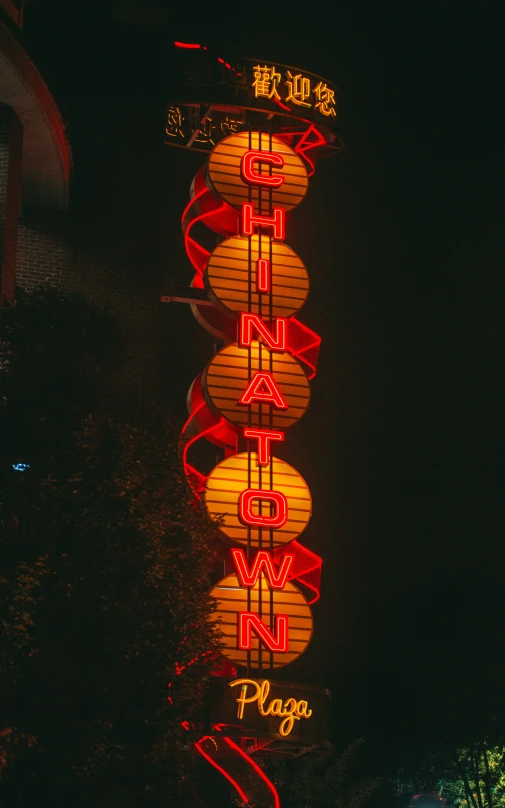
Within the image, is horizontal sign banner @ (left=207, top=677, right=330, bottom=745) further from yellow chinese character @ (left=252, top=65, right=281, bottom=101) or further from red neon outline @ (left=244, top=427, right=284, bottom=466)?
yellow chinese character @ (left=252, top=65, right=281, bottom=101)

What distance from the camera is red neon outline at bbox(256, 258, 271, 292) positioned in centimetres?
2417

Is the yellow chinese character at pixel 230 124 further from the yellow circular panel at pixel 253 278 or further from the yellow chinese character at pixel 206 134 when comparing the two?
the yellow circular panel at pixel 253 278

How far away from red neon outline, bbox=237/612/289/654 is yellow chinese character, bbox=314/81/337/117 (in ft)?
37.5

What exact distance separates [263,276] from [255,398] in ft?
9.31

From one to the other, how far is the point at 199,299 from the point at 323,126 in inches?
191

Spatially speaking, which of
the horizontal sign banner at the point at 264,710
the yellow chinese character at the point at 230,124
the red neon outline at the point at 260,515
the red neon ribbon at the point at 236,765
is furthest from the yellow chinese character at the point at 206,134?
the red neon ribbon at the point at 236,765

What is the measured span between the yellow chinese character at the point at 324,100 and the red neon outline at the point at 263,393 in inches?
256

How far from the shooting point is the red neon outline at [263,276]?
24172 mm

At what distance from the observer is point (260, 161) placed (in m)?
25.3

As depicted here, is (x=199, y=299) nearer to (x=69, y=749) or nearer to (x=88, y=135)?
(x=88, y=135)

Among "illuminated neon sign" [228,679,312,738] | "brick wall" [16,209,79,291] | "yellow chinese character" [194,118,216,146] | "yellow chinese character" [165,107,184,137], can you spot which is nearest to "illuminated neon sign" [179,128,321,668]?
"illuminated neon sign" [228,679,312,738]

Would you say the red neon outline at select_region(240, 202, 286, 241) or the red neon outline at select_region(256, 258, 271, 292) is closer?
the red neon outline at select_region(256, 258, 271, 292)

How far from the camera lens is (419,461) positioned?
31688 millimetres

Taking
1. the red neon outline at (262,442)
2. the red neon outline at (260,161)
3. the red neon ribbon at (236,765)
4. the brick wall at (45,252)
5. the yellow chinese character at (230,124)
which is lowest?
the red neon ribbon at (236,765)
